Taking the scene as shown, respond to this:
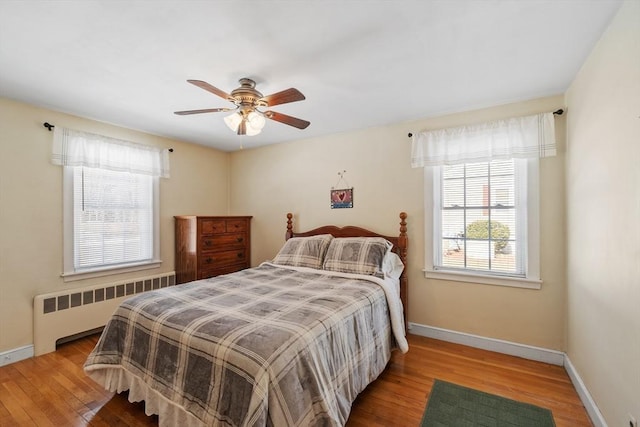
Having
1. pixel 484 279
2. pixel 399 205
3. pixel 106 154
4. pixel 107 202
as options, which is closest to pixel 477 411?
pixel 484 279

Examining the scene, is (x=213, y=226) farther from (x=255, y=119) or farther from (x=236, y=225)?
(x=255, y=119)

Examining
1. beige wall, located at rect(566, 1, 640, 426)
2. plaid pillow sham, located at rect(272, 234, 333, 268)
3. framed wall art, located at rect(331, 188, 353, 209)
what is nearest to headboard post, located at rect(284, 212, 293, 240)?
plaid pillow sham, located at rect(272, 234, 333, 268)

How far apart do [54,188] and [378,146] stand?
3.40 metres

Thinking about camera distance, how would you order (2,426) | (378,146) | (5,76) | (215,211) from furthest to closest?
1. (215,211)
2. (378,146)
3. (5,76)
4. (2,426)

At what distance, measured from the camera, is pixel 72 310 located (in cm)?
295

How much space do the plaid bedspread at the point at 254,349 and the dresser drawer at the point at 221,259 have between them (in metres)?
1.26

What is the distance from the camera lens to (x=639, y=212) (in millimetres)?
1328

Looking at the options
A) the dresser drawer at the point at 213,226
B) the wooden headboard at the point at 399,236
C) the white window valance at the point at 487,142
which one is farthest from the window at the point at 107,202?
the white window valance at the point at 487,142

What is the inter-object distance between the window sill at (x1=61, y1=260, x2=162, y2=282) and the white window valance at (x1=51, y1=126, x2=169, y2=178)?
111cm

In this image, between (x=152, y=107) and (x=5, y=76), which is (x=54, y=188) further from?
(x=152, y=107)

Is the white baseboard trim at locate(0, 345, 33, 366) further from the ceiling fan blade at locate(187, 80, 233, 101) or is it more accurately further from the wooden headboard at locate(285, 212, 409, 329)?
the wooden headboard at locate(285, 212, 409, 329)

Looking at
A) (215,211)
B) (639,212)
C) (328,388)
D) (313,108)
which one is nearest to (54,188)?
(215,211)

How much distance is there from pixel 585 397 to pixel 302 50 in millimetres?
2990

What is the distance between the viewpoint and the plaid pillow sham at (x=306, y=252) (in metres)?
3.20
